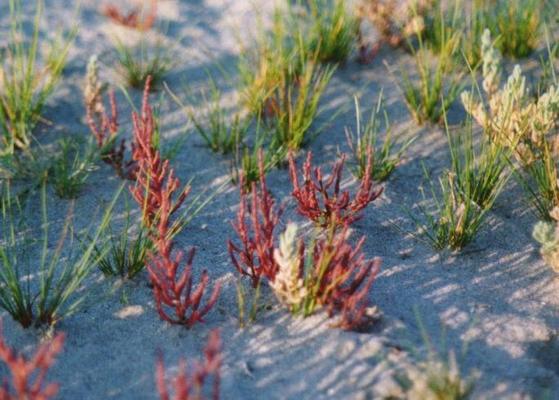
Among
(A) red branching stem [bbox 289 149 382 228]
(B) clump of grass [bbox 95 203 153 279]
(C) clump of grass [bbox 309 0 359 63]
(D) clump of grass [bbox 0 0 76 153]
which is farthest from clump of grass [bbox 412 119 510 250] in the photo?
(D) clump of grass [bbox 0 0 76 153]

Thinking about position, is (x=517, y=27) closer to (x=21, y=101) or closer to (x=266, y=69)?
(x=266, y=69)

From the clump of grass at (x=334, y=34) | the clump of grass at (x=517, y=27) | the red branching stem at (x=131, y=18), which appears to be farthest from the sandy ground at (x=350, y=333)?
the red branching stem at (x=131, y=18)

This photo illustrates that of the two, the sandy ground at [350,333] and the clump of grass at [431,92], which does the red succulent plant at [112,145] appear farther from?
the clump of grass at [431,92]

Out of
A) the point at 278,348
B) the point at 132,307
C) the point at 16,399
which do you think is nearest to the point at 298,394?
the point at 278,348

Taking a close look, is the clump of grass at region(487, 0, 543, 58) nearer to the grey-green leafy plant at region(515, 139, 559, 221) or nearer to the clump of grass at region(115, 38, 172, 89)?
the grey-green leafy plant at region(515, 139, 559, 221)

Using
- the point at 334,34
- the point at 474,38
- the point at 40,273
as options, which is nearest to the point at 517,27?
the point at 474,38

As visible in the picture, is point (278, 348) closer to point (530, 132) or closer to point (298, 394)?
point (298, 394)
